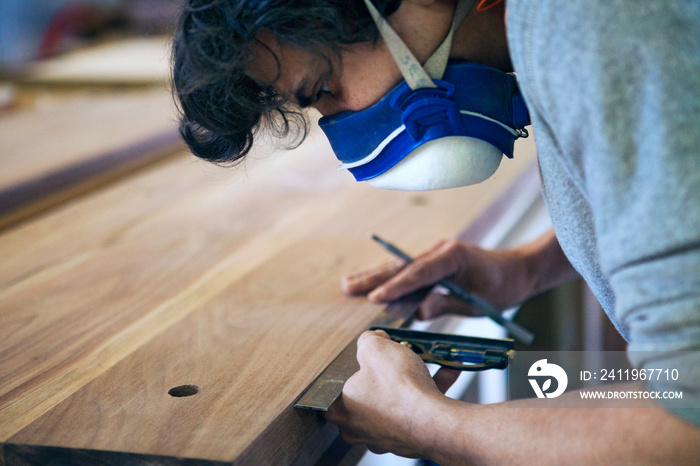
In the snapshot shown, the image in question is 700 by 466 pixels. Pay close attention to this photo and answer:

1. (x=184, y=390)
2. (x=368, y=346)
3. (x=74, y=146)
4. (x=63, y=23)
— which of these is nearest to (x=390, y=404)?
(x=368, y=346)

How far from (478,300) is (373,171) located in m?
0.42

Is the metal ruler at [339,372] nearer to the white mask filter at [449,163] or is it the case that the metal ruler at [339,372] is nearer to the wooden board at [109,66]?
the white mask filter at [449,163]

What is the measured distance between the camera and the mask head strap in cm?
80

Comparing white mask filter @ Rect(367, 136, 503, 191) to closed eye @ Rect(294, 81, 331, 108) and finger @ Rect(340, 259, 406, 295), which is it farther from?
finger @ Rect(340, 259, 406, 295)

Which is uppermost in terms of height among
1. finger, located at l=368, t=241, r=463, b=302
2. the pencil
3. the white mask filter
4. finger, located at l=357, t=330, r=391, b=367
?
the white mask filter

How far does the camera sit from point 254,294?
3.82 feet

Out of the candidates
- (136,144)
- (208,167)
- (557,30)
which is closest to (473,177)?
(557,30)

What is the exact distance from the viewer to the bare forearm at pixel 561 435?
666mm

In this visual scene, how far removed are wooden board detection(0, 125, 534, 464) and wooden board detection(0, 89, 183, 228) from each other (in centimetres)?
13

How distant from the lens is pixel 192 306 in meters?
1.12

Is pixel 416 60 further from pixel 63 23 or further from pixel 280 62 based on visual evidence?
pixel 63 23

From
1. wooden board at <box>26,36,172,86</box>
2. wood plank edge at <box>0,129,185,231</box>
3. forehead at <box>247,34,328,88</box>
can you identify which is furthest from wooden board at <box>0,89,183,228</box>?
forehead at <box>247,34,328,88</box>

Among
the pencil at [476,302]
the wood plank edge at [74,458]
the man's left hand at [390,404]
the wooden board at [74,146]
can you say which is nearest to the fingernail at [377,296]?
the pencil at [476,302]

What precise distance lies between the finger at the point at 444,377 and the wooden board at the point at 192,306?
5.7 inches
